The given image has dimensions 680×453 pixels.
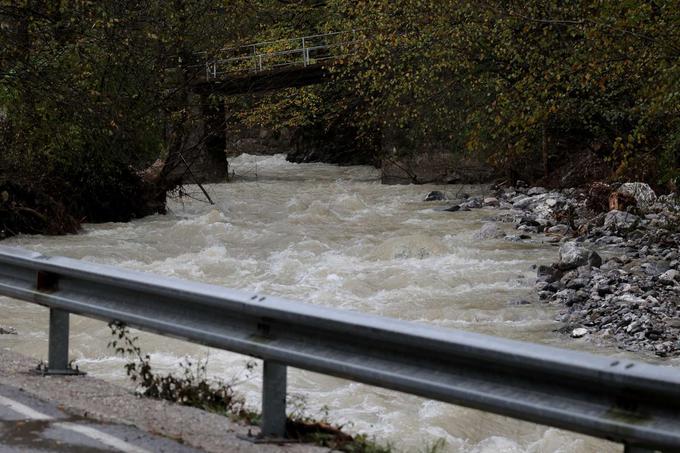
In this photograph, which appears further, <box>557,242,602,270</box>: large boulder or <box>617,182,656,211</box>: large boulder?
<box>617,182,656,211</box>: large boulder

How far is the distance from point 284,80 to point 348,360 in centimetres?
2802

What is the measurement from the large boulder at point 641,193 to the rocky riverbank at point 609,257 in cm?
2

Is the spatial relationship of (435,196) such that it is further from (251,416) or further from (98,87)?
(251,416)

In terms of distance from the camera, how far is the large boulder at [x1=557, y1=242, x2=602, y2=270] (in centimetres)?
1441

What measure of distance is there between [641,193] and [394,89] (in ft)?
19.5

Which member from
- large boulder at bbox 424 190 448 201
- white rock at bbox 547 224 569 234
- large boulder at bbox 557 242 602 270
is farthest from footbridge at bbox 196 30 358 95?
large boulder at bbox 557 242 602 270

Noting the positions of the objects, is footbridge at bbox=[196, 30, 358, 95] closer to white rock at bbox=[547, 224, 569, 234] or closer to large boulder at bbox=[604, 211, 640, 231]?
white rock at bbox=[547, 224, 569, 234]

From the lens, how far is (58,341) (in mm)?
5777

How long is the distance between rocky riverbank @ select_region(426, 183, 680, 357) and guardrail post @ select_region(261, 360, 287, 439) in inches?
252

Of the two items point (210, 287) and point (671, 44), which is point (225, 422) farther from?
point (671, 44)

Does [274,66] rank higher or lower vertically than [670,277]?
higher

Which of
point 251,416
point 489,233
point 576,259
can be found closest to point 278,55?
point 489,233

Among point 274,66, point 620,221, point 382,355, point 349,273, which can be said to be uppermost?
point 274,66

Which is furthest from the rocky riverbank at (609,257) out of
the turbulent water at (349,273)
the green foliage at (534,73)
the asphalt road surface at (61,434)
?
the asphalt road surface at (61,434)
